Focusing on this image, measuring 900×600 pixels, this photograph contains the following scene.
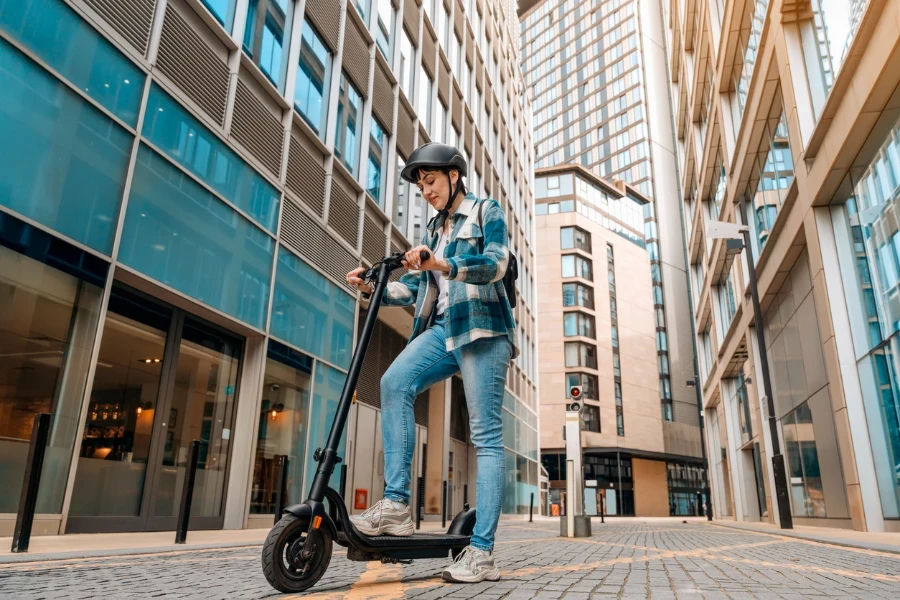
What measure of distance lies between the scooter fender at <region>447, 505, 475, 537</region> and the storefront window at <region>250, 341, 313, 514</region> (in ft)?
21.5

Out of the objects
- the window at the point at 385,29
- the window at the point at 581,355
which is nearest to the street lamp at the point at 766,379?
the window at the point at 385,29

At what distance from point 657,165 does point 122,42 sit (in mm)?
76525

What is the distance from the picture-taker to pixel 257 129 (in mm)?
9805

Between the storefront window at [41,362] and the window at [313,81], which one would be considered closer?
the storefront window at [41,362]

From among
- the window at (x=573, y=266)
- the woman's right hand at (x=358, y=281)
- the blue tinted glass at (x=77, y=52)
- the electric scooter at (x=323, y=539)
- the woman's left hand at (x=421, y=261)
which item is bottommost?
the electric scooter at (x=323, y=539)

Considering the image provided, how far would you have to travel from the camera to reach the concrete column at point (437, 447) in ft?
60.4

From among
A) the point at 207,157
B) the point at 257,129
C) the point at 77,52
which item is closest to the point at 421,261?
the point at 77,52

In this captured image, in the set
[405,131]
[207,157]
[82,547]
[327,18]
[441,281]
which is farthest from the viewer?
[405,131]

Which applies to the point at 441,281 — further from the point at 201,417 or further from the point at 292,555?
the point at 201,417

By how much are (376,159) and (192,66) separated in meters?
6.58

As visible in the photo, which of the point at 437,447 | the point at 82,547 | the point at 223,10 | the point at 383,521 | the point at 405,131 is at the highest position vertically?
the point at 405,131

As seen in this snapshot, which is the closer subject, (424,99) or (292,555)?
(292,555)

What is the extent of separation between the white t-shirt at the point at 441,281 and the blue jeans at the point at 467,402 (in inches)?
4.6

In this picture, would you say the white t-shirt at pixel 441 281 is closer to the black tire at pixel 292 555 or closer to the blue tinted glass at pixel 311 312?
the black tire at pixel 292 555
